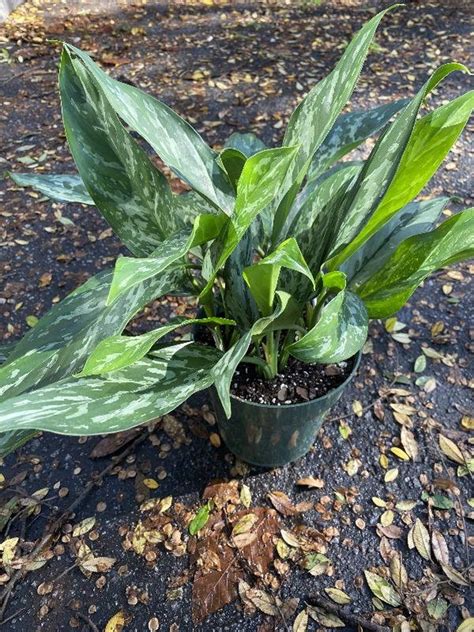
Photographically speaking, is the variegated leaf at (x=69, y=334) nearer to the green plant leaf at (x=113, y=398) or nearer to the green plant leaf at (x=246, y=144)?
the green plant leaf at (x=113, y=398)

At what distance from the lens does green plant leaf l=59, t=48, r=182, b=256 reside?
2.52ft

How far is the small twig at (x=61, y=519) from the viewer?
103 centimetres

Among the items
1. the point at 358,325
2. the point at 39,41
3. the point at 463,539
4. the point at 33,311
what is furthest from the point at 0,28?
the point at 463,539

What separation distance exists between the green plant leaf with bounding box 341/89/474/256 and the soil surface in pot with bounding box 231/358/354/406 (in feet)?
1.12

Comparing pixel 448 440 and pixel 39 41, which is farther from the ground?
pixel 39 41

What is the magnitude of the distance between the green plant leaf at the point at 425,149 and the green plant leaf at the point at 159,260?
0.22 meters

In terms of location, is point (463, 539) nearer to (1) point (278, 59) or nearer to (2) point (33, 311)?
(2) point (33, 311)

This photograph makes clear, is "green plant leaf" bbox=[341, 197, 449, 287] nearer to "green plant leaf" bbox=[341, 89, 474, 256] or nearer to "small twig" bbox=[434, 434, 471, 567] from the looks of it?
"green plant leaf" bbox=[341, 89, 474, 256]

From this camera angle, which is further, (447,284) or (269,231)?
(447,284)

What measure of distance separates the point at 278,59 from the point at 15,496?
87.7 inches

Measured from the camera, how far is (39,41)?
8.87ft

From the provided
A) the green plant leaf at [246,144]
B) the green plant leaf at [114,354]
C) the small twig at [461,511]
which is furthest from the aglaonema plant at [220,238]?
the small twig at [461,511]

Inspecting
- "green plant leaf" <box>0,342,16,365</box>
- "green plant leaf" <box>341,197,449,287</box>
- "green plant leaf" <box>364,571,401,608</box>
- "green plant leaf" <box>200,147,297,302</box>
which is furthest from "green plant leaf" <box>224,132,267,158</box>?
"green plant leaf" <box>364,571,401,608</box>

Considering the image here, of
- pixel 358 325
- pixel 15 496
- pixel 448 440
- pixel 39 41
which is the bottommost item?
pixel 15 496
